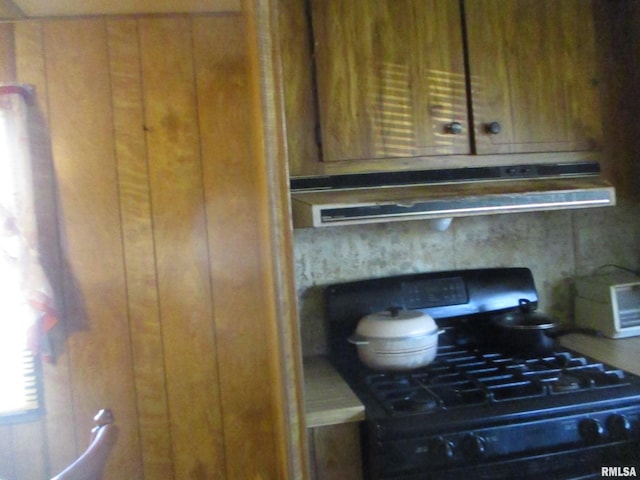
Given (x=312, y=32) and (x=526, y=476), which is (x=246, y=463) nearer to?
(x=526, y=476)

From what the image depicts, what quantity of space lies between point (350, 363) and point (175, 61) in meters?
1.11

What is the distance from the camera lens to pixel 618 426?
4.57 ft

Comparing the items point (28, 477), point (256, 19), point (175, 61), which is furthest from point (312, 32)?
point (28, 477)

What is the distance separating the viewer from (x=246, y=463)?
1.75m

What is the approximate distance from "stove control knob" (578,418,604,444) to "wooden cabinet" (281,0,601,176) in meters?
0.80

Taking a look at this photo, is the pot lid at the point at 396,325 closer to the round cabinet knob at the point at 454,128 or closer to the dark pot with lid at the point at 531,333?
the dark pot with lid at the point at 531,333

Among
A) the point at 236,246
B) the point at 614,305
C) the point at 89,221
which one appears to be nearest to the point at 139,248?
the point at 89,221

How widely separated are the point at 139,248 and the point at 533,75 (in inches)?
53.9

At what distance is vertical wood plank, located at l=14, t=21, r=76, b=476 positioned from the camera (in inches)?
62.7

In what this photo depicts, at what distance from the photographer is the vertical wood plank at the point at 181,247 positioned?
1675 millimetres

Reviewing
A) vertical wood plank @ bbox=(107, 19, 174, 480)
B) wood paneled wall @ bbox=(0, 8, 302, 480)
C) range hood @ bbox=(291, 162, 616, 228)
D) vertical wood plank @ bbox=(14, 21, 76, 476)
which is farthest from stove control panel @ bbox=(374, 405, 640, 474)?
vertical wood plank @ bbox=(14, 21, 76, 476)

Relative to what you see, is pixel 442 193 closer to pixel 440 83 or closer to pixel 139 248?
pixel 440 83

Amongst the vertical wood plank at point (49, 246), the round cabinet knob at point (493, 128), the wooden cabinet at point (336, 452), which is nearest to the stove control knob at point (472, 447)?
the wooden cabinet at point (336, 452)
